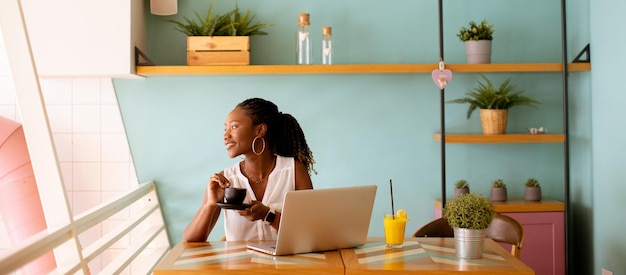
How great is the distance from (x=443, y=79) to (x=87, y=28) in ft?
5.76

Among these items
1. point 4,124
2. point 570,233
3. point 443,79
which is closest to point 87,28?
point 4,124

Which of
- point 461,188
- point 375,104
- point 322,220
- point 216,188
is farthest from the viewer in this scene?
point 375,104

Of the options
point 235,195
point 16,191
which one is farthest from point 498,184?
point 16,191

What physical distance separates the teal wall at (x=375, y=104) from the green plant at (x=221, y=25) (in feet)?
0.26

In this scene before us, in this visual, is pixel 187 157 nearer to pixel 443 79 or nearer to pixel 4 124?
pixel 4 124

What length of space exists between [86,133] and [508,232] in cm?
242

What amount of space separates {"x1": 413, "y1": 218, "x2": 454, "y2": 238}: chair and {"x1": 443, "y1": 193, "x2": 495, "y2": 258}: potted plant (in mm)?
678

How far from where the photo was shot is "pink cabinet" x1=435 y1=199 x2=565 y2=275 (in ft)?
13.5

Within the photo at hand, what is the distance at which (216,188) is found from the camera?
296 cm

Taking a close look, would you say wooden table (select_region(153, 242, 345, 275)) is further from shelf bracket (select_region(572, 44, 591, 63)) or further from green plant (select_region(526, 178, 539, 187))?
shelf bracket (select_region(572, 44, 591, 63))

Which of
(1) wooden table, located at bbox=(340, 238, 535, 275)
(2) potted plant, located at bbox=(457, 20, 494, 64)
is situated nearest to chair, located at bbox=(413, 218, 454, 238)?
(1) wooden table, located at bbox=(340, 238, 535, 275)

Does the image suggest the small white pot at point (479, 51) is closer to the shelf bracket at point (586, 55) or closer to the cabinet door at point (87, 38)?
the shelf bracket at point (586, 55)

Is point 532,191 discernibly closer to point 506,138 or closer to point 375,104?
point 506,138

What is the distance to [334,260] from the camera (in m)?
2.61
